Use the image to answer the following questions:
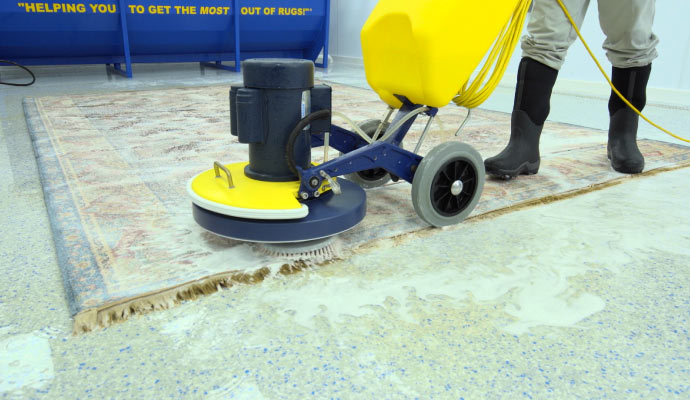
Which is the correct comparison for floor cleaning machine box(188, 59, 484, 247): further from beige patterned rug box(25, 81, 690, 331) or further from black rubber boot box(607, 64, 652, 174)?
black rubber boot box(607, 64, 652, 174)

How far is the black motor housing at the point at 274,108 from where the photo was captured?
0.91m

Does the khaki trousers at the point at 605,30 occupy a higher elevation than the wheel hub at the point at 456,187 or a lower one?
higher

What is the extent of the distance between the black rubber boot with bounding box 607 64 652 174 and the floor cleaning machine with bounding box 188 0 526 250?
28.3 inches

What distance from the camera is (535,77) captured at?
1.43 m

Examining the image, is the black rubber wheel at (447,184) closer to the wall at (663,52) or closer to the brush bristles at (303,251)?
the brush bristles at (303,251)

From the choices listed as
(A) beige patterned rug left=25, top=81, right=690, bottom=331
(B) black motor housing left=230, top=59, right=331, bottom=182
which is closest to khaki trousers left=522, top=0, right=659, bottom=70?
(A) beige patterned rug left=25, top=81, right=690, bottom=331

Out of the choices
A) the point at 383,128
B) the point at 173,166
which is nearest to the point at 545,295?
the point at 383,128

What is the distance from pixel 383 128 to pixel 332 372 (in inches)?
28.2

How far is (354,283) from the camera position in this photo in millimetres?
873

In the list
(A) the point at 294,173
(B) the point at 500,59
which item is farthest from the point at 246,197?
(B) the point at 500,59

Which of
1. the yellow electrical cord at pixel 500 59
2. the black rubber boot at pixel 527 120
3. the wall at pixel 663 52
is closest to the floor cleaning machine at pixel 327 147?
the yellow electrical cord at pixel 500 59

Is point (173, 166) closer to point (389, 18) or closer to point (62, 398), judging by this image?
point (389, 18)

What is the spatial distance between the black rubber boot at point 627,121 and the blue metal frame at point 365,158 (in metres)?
0.79

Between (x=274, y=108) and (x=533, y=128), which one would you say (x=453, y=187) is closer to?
(x=274, y=108)
